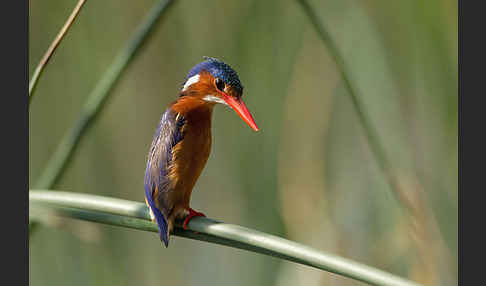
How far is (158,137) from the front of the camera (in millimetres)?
1738

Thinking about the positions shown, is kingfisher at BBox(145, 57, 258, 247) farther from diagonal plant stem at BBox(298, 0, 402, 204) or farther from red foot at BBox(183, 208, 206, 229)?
diagonal plant stem at BBox(298, 0, 402, 204)

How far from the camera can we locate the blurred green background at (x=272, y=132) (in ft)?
7.27

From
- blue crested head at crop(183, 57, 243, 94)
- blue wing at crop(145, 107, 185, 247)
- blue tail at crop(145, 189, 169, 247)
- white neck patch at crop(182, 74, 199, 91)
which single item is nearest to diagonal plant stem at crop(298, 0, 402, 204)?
blue crested head at crop(183, 57, 243, 94)

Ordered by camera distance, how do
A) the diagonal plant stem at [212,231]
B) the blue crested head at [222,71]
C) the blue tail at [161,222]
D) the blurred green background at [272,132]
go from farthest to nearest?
the blurred green background at [272,132] < the blue crested head at [222,71] < the blue tail at [161,222] < the diagonal plant stem at [212,231]

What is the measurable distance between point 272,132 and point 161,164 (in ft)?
2.68

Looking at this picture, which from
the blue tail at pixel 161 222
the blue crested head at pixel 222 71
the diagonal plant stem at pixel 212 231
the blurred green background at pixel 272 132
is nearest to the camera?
the diagonal plant stem at pixel 212 231

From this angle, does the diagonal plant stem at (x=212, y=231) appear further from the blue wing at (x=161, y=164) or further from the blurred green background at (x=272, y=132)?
the blurred green background at (x=272, y=132)

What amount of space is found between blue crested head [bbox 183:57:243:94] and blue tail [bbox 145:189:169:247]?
0.44 metres

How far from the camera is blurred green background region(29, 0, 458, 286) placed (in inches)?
87.2

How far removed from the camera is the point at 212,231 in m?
1.40

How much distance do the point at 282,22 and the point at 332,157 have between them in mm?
667

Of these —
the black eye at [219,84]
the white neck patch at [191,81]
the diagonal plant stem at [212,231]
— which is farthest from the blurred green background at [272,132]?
the diagonal plant stem at [212,231]

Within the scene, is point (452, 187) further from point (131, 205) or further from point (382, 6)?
point (131, 205)

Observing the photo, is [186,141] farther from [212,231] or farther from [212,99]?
[212,231]
